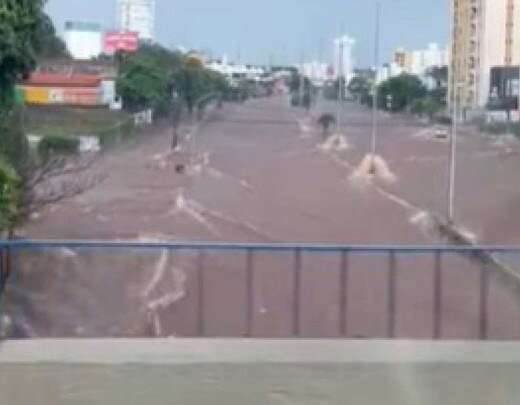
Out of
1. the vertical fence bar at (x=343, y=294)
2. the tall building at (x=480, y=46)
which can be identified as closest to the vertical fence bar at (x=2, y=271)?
the vertical fence bar at (x=343, y=294)

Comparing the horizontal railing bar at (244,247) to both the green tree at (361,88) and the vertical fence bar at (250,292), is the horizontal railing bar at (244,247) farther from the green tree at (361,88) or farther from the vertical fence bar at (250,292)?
the green tree at (361,88)

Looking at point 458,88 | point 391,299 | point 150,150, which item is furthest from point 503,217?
point 391,299

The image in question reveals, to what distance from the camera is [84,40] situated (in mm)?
27062

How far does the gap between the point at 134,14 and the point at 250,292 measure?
1877 cm

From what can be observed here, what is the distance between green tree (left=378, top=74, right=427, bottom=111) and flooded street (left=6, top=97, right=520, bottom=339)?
2.02ft

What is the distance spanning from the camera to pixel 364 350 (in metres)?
7.33

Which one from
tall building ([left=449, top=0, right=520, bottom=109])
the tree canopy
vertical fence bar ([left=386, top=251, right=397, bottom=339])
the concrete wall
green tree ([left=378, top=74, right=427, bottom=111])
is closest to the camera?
the concrete wall

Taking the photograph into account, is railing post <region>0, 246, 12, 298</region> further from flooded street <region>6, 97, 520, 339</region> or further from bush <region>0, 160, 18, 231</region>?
bush <region>0, 160, 18, 231</region>

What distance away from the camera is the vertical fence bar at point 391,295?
840 centimetres

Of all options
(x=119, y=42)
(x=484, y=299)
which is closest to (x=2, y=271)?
(x=484, y=299)

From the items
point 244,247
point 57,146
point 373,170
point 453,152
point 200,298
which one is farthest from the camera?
point 373,170

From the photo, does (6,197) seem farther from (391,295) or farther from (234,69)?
(234,69)

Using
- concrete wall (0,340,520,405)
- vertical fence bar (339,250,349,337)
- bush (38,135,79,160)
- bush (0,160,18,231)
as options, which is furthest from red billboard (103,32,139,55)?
concrete wall (0,340,520,405)

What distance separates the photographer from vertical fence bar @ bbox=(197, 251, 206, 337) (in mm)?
8618
